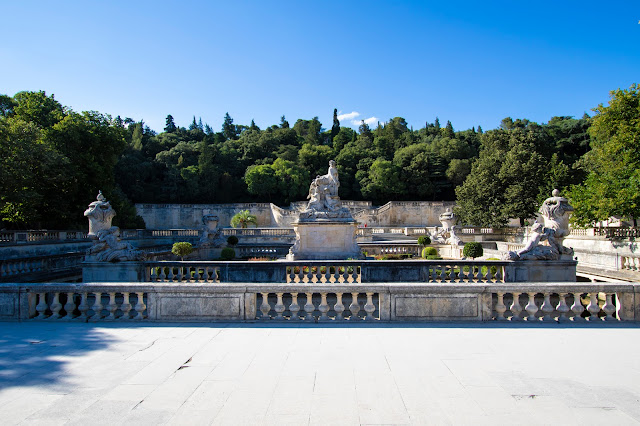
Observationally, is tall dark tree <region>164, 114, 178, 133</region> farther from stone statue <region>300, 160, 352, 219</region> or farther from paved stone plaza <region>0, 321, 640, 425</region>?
paved stone plaza <region>0, 321, 640, 425</region>

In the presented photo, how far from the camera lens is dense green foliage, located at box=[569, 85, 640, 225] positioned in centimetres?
1841

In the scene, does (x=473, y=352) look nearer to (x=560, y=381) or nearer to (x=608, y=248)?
(x=560, y=381)

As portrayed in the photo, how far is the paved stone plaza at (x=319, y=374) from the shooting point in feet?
11.6

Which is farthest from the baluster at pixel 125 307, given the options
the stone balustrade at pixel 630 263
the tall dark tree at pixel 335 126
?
the tall dark tree at pixel 335 126

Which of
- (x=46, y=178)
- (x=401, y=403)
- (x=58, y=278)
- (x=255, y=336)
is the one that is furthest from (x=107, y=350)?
(x=46, y=178)

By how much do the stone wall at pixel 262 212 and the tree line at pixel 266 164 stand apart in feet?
11.9

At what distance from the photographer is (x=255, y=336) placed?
585cm

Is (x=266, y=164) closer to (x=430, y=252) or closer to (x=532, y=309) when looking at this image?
(x=430, y=252)

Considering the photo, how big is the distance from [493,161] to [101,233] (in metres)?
30.5

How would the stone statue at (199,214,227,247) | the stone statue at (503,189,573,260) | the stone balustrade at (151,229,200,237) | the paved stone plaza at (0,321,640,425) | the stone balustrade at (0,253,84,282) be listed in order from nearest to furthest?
the paved stone plaza at (0,321,640,425) → the stone statue at (503,189,573,260) → the stone balustrade at (0,253,84,282) → the stone statue at (199,214,227,247) → the stone balustrade at (151,229,200,237)

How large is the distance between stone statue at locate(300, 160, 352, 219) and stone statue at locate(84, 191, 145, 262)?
Result: 24.5 feet

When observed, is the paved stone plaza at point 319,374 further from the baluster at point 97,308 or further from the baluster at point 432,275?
the baluster at point 432,275

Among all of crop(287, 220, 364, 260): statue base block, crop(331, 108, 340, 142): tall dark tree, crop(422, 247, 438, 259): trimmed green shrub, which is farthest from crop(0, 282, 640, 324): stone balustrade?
crop(331, 108, 340, 142): tall dark tree

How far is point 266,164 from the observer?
63125 mm
